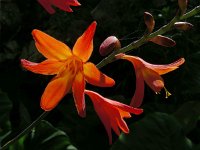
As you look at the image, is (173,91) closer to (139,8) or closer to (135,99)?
(139,8)

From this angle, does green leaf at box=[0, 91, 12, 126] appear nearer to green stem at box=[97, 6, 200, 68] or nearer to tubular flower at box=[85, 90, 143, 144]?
tubular flower at box=[85, 90, 143, 144]

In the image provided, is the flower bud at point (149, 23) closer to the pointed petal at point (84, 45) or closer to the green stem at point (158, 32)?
the green stem at point (158, 32)

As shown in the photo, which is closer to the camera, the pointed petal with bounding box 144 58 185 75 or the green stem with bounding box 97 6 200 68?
the green stem with bounding box 97 6 200 68

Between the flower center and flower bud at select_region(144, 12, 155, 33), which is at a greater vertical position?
flower bud at select_region(144, 12, 155, 33)

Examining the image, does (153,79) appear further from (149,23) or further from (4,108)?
(4,108)

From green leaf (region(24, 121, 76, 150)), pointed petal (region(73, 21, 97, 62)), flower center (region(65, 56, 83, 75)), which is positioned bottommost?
green leaf (region(24, 121, 76, 150))

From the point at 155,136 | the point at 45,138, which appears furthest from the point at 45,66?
the point at 155,136

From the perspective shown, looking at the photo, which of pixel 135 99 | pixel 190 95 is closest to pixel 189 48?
pixel 190 95

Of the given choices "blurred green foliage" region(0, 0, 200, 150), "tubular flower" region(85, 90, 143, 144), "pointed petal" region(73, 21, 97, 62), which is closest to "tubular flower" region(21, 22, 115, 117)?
"pointed petal" region(73, 21, 97, 62)
